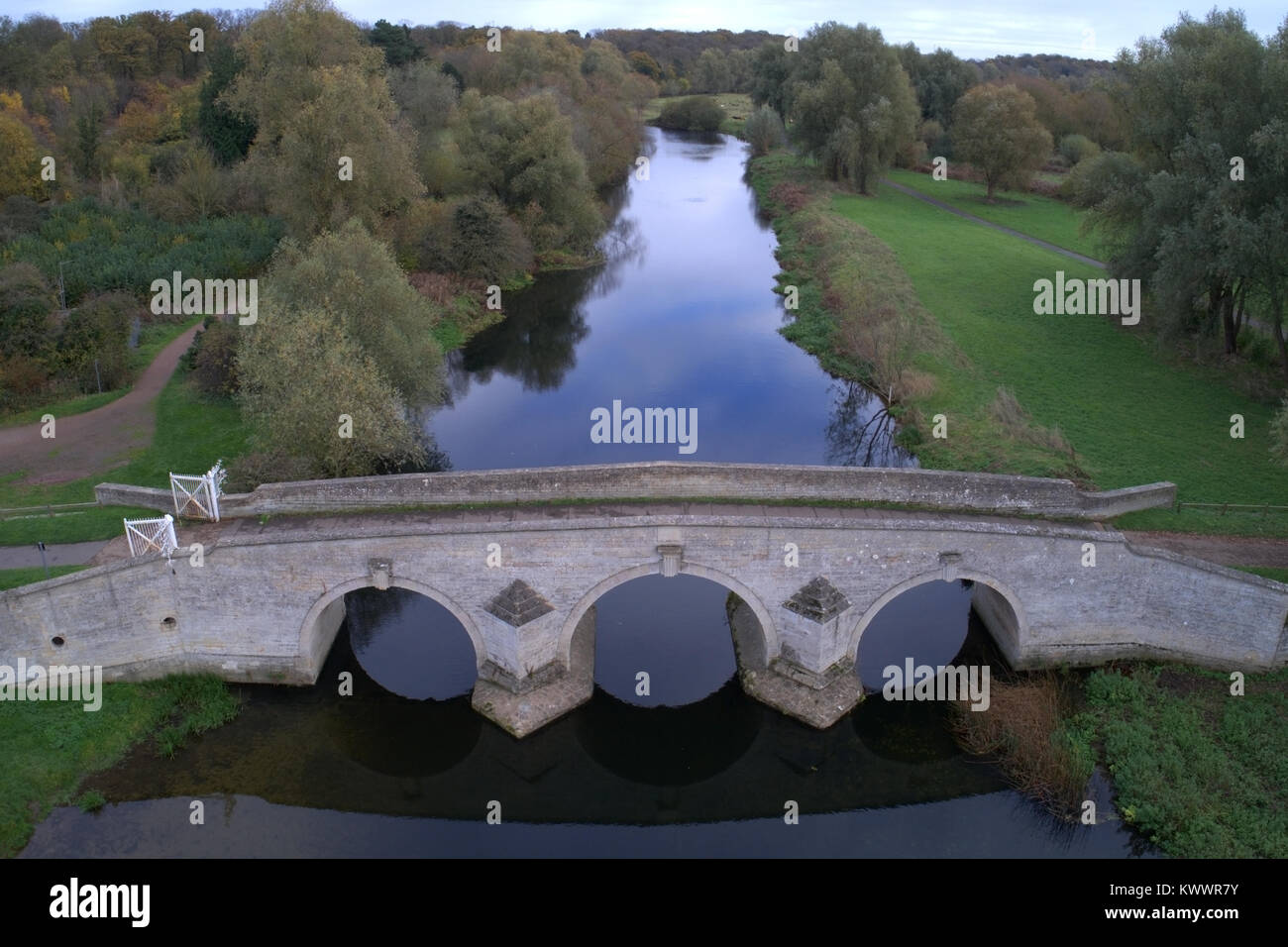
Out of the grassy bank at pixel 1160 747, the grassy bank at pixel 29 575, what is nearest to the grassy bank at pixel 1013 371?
the grassy bank at pixel 1160 747

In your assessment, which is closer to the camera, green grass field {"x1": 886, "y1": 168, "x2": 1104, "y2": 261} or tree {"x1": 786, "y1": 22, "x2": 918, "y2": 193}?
green grass field {"x1": 886, "y1": 168, "x2": 1104, "y2": 261}

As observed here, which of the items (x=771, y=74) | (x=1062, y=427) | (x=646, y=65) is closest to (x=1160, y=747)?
(x=1062, y=427)

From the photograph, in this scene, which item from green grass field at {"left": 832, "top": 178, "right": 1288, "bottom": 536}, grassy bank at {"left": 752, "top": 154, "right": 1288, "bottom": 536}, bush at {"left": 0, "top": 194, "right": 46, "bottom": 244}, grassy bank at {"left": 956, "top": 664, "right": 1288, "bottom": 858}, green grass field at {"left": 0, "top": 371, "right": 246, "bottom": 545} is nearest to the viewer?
grassy bank at {"left": 956, "top": 664, "right": 1288, "bottom": 858}

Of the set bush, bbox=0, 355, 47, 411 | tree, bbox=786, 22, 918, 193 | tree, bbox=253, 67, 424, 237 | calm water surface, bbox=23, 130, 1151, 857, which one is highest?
tree, bbox=786, 22, 918, 193

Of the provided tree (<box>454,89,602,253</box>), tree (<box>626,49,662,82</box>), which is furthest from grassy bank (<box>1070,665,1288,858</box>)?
tree (<box>626,49,662,82</box>)

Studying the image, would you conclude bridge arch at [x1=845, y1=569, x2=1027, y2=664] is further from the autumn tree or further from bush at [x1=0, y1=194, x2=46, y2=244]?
bush at [x1=0, y1=194, x2=46, y2=244]

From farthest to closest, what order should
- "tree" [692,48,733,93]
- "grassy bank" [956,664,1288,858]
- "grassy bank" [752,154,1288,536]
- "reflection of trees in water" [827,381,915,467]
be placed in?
"tree" [692,48,733,93], "reflection of trees in water" [827,381,915,467], "grassy bank" [752,154,1288,536], "grassy bank" [956,664,1288,858]

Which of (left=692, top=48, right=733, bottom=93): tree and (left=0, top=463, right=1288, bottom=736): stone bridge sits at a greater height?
(left=692, top=48, right=733, bottom=93): tree

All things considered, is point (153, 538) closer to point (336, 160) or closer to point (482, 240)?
point (336, 160)
